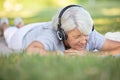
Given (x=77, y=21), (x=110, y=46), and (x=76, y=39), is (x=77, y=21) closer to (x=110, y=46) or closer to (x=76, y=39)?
(x=76, y=39)

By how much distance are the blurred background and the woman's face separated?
0.29 m

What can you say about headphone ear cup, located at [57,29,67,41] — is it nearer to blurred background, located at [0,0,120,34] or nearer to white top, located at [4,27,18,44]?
blurred background, located at [0,0,120,34]

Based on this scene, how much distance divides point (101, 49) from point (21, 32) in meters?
0.47

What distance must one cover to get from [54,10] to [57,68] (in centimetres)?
102

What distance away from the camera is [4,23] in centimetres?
253

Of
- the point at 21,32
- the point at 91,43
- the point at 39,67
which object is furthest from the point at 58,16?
the point at 39,67

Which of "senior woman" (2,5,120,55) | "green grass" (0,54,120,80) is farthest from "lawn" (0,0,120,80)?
"senior woman" (2,5,120,55)

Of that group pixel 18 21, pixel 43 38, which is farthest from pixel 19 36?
pixel 43 38

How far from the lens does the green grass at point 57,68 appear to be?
129 centimetres

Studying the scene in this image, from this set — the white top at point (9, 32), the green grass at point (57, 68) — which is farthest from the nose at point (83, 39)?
the white top at point (9, 32)

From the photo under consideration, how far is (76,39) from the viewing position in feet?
6.59

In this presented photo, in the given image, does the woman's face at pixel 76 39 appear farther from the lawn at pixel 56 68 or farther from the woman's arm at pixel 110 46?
the lawn at pixel 56 68

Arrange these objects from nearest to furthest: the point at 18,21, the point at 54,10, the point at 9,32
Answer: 1. the point at 54,10
2. the point at 18,21
3. the point at 9,32

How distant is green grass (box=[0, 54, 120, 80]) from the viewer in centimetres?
129
